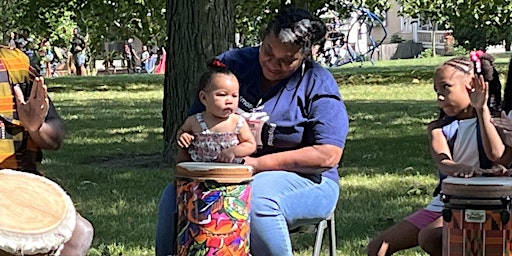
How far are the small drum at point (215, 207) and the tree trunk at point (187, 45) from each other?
456 centimetres

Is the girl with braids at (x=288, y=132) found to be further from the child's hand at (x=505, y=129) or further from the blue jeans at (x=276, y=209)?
the child's hand at (x=505, y=129)

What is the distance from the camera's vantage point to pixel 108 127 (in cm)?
1355

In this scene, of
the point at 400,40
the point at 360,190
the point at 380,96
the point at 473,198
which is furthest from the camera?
the point at 400,40

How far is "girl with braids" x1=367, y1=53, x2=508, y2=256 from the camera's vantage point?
4.02m

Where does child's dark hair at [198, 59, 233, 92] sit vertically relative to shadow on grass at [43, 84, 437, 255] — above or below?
above

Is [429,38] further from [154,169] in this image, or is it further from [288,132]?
[288,132]

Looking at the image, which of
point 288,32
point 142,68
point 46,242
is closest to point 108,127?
point 288,32

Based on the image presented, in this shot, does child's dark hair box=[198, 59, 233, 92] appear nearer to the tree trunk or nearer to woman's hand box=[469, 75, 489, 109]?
woman's hand box=[469, 75, 489, 109]

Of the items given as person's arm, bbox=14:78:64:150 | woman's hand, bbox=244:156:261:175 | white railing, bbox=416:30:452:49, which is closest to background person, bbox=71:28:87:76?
white railing, bbox=416:30:452:49

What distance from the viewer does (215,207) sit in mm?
3918

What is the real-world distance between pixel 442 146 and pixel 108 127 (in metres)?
9.72

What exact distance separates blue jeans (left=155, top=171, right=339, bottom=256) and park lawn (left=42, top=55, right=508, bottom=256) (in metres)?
1.30

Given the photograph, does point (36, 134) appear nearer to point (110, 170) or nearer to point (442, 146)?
point (442, 146)

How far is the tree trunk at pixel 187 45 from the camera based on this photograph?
28.4 feet
